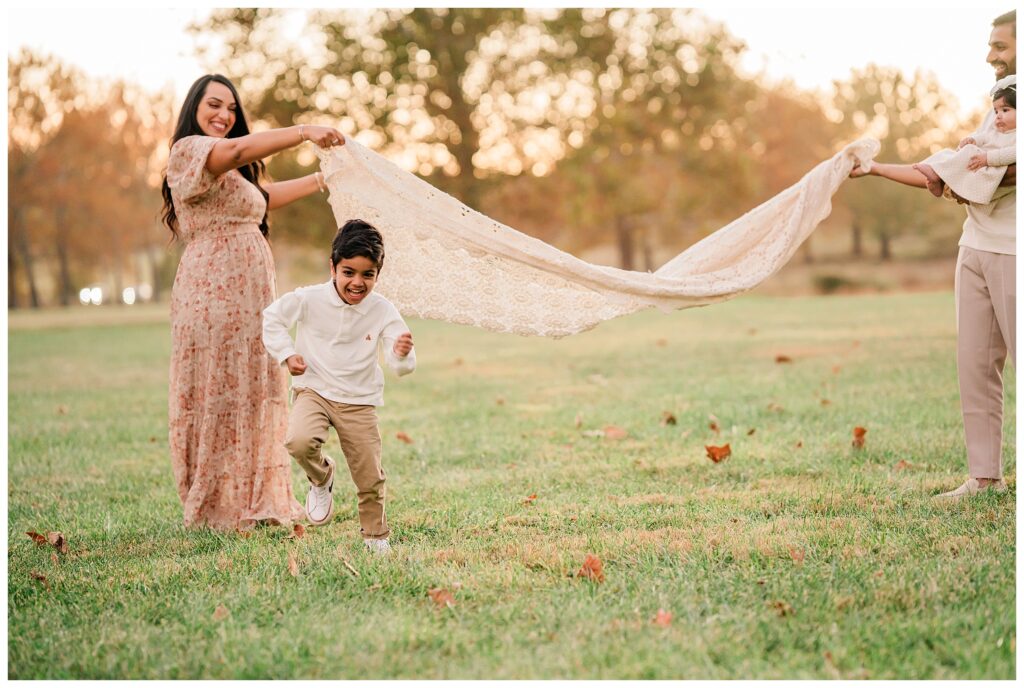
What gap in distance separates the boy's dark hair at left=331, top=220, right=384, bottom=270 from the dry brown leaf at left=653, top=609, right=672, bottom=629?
6.66 ft

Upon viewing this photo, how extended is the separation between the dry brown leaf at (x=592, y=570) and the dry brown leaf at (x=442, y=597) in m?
0.57

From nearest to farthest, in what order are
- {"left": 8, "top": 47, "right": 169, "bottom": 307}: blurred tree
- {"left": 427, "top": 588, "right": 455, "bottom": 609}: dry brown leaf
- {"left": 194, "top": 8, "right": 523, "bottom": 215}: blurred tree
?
1. {"left": 427, "top": 588, "right": 455, "bottom": 609}: dry brown leaf
2. {"left": 194, "top": 8, "right": 523, "bottom": 215}: blurred tree
3. {"left": 8, "top": 47, "right": 169, "bottom": 307}: blurred tree

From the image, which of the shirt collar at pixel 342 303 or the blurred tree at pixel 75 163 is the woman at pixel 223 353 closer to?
the shirt collar at pixel 342 303

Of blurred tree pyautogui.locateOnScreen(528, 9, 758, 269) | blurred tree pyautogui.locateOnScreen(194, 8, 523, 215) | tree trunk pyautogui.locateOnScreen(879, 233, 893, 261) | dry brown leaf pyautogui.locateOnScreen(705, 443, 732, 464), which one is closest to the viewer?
dry brown leaf pyautogui.locateOnScreen(705, 443, 732, 464)

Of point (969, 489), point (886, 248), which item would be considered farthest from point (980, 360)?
point (886, 248)

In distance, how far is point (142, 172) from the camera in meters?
42.8

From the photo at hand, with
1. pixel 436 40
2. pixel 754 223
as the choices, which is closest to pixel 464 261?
pixel 754 223

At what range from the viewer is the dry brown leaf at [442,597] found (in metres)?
3.88

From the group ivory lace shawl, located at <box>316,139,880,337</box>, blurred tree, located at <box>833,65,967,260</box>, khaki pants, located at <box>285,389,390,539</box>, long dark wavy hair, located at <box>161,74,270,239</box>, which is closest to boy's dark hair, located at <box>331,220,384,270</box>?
khaki pants, located at <box>285,389,390,539</box>

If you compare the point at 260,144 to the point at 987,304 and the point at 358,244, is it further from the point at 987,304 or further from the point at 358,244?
the point at 987,304

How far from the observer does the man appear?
16.7 ft

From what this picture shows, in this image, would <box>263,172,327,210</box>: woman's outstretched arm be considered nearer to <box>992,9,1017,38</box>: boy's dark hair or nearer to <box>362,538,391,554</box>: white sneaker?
<box>362,538,391,554</box>: white sneaker

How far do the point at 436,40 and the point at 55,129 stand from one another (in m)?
16.8

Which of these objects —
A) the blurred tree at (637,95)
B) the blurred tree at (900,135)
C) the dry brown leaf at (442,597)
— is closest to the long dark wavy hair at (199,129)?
the dry brown leaf at (442,597)
